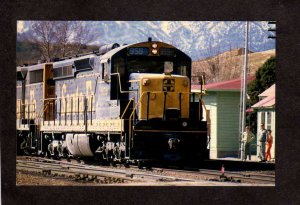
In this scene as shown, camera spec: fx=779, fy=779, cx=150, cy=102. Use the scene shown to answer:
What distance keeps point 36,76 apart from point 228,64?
10.7 meters

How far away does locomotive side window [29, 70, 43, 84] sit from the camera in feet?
81.2

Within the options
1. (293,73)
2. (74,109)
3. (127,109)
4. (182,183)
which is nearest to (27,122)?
(74,109)

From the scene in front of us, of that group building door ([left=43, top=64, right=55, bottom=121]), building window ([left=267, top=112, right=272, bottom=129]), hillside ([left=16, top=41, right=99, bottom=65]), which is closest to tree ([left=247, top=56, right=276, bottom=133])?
building window ([left=267, top=112, right=272, bottom=129])

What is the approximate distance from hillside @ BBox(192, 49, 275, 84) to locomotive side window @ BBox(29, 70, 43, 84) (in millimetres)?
5371

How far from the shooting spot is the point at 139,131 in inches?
722

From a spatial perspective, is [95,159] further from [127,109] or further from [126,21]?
[126,21]

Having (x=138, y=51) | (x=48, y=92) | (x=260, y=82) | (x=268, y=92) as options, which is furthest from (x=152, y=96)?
(x=260, y=82)

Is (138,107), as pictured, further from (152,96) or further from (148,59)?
(148,59)

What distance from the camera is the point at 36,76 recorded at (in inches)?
989

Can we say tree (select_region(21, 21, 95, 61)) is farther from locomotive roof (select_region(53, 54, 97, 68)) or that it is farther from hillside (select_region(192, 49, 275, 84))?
hillside (select_region(192, 49, 275, 84))

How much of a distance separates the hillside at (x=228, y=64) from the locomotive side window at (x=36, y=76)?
537 centimetres

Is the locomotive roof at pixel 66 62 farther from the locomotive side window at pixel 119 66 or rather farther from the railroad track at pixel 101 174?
the railroad track at pixel 101 174

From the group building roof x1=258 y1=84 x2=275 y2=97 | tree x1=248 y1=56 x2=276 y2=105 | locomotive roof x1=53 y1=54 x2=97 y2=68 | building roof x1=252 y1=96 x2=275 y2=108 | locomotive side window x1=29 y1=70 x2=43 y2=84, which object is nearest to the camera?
locomotive roof x1=53 y1=54 x2=97 y2=68
